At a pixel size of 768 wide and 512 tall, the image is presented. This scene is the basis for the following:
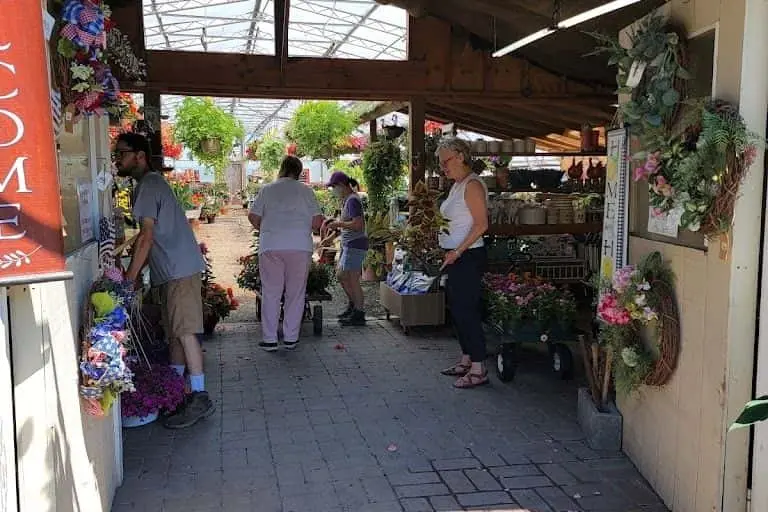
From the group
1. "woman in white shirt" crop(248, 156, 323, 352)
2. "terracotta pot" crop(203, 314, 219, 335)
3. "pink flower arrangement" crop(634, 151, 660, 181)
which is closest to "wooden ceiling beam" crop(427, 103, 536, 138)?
"woman in white shirt" crop(248, 156, 323, 352)

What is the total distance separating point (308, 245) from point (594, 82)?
3.98 meters

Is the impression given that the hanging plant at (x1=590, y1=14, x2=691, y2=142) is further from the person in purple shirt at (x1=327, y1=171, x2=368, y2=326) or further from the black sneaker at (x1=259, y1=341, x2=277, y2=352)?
the person in purple shirt at (x1=327, y1=171, x2=368, y2=326)

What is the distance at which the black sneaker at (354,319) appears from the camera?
23.9ft

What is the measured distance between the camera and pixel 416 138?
24.6 ft

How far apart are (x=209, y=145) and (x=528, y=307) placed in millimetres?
7276

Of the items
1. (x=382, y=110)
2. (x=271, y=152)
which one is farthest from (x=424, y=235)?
(x=271, y=152)

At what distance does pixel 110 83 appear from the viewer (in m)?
2.91

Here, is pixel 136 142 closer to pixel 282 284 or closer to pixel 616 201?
pixel 282 284

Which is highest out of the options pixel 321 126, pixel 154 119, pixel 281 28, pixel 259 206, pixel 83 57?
pixel 281 28

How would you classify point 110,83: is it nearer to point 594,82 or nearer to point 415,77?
point 415,77

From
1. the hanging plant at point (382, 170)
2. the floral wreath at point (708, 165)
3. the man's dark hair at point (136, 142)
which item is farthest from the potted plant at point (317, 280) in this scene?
the floral wreath at point (708, 165)

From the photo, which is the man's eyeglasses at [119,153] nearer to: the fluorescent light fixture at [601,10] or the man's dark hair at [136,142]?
the man's dark hair at [136,142]

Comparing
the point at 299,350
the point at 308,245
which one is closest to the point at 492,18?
the point at 308,245

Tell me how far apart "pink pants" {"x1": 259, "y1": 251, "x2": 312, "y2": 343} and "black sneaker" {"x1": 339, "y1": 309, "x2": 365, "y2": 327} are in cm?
128
